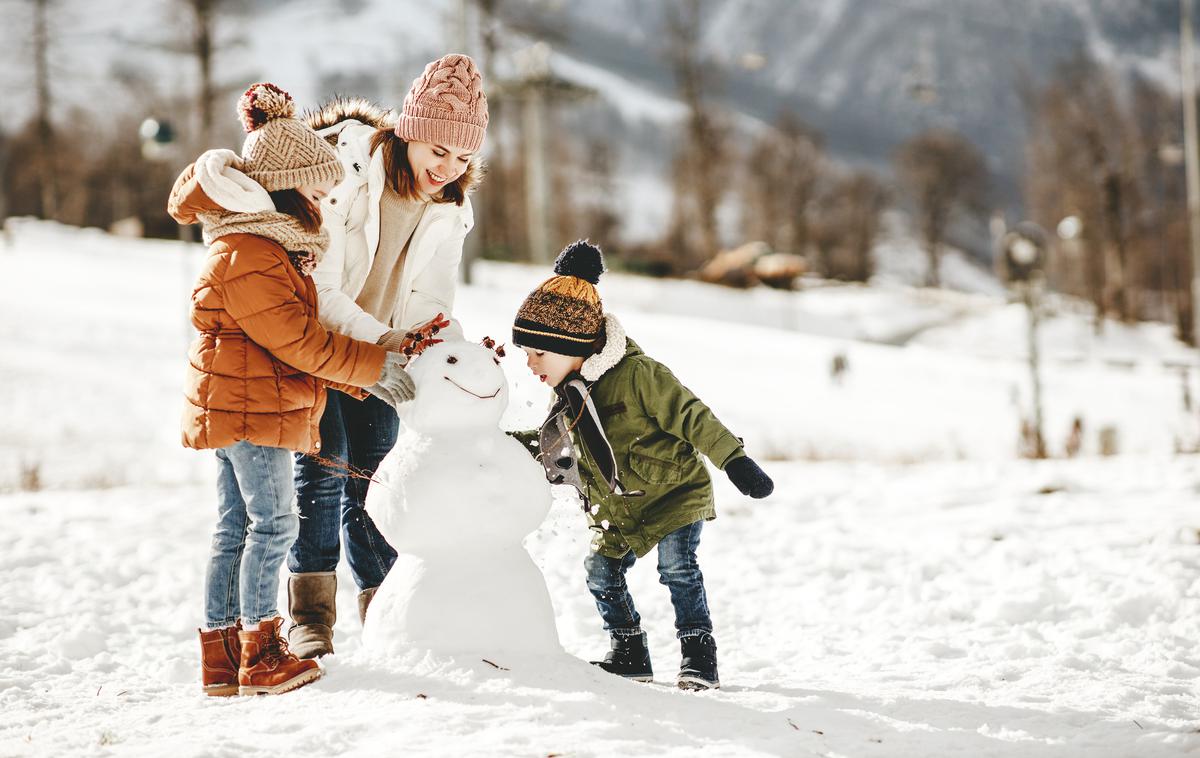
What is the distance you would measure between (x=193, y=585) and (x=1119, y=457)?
622 cm

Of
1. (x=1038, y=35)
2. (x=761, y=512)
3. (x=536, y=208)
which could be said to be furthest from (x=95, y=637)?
(x=1038, y=35)

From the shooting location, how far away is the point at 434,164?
10.2 feet

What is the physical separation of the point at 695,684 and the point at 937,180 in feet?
158

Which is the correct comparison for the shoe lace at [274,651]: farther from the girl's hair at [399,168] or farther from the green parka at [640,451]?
the girl's hair at [399,168]

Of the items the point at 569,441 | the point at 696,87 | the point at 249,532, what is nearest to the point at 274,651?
the point at 249,532

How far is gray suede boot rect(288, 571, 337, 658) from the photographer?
3055 millimetres

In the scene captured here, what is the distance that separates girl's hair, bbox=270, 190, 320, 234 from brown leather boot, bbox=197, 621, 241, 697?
1148 millimetres

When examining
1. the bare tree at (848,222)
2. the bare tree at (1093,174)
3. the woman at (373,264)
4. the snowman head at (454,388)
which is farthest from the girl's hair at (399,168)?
the bare tree at (848,222)

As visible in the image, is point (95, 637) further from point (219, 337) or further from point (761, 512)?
point (761, 512)

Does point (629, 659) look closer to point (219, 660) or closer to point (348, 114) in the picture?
point (219, 660)

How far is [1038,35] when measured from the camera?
9019 cm

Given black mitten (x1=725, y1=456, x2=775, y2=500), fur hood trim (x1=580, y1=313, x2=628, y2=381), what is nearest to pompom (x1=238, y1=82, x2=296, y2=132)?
fur hood trim (x1=580, y1=313, x2=628, y2=381)

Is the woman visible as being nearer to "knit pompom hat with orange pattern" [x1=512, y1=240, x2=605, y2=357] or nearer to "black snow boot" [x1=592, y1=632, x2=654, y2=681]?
"knit pompom hat with orange pattern" [x1=512, y1=240, x2=605, y2=357]

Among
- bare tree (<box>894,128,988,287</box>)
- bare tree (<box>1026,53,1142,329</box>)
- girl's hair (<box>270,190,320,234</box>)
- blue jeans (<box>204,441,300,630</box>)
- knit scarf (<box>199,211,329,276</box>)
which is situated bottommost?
blue jeans (<box>204,441,300,630</box>)
